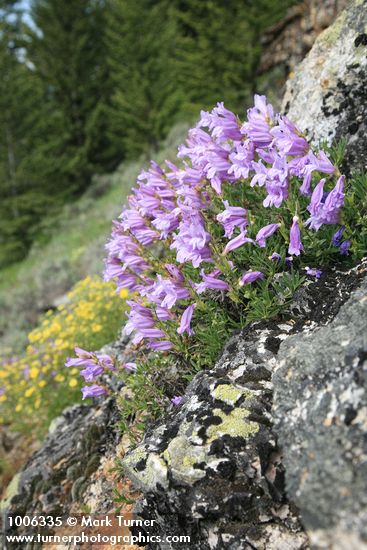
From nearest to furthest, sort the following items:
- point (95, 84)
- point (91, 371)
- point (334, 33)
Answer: point (91, 371) → point (334, 33) → point (95, 84)

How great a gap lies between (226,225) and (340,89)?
1.98 meters

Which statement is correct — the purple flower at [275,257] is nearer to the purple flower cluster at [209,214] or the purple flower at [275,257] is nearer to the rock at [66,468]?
the purple flower cluster at [209,214]

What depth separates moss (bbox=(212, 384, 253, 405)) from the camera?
241 cm

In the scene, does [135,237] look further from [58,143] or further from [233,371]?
[58,143]

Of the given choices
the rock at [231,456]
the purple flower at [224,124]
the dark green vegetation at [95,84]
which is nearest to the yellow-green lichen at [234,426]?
the rock at [231,456]

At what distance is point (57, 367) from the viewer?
609cm

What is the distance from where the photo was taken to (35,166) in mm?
21781

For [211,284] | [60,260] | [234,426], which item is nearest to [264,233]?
[211,284]

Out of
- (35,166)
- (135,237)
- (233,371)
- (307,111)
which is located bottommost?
(233,371)

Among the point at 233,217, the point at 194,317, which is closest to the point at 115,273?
the point at 194,317

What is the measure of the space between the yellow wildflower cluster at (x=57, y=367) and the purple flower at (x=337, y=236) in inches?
139

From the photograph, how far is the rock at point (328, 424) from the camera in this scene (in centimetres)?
153

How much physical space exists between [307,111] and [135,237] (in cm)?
211

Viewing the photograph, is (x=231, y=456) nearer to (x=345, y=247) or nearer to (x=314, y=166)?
(x=345, y=247)
